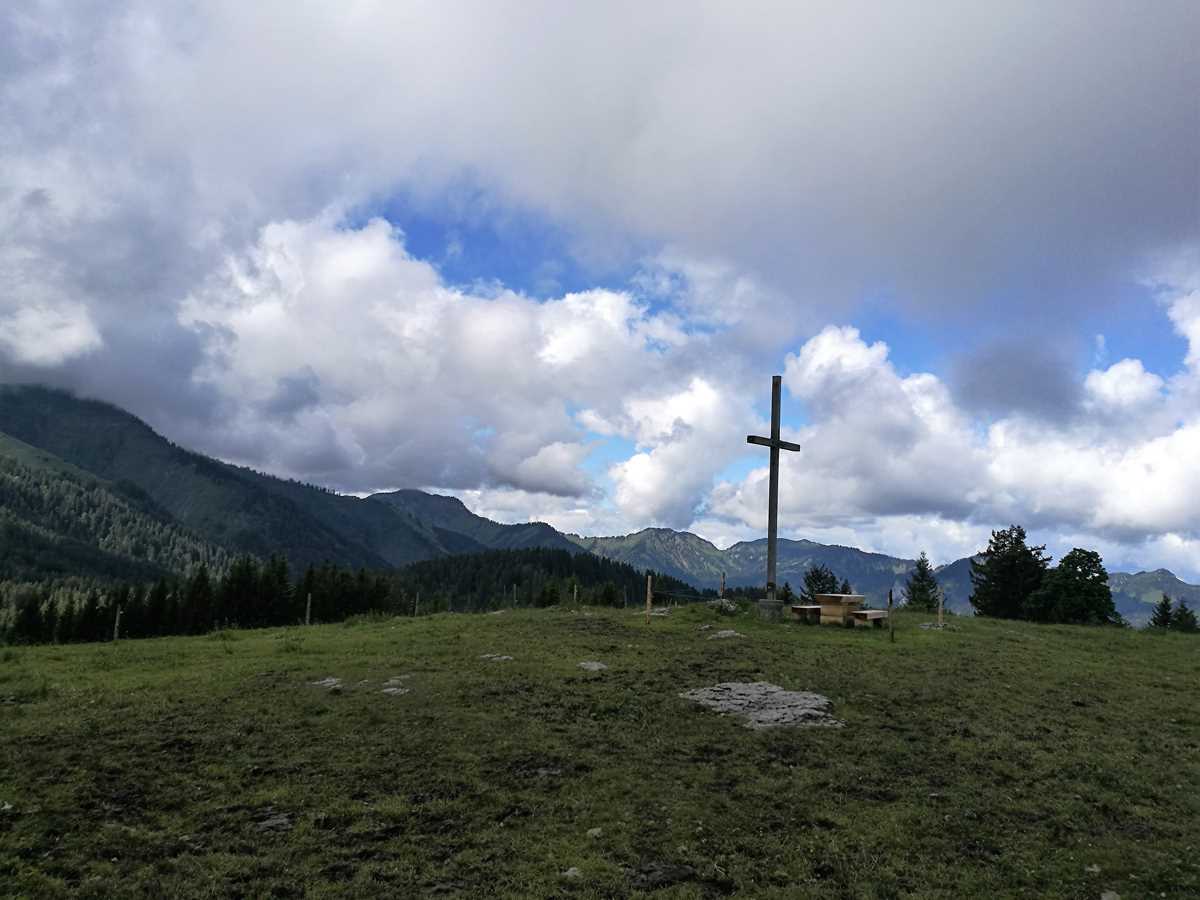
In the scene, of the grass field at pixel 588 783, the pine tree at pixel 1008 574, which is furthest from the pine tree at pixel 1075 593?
the grass field at pixel 588 783

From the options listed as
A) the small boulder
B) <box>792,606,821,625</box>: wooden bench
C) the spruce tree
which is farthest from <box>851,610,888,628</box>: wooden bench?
the spruce tree

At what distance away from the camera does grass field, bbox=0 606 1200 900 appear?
1025 centimetres

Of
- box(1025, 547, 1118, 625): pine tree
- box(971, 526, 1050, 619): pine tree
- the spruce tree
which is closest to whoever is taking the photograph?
box(1025, 547, 1118, 625): pine tree

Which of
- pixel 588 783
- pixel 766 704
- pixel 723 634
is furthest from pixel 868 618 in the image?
pixel 588 783

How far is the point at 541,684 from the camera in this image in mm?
21594

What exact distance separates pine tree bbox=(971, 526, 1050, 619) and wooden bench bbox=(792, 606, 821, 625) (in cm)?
4934

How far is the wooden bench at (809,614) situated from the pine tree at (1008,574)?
49.3 metres

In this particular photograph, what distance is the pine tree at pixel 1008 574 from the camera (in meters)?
77.5

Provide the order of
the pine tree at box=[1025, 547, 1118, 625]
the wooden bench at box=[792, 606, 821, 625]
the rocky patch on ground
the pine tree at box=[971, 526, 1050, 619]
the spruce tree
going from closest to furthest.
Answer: the rocky patch on ground, the wooden bench at box=[792, 606, 821, 625], the pine tree at box=[1025, 547, 1118, 625], the pine tree at box=[971, 526, 1050, 619], the spruce tree

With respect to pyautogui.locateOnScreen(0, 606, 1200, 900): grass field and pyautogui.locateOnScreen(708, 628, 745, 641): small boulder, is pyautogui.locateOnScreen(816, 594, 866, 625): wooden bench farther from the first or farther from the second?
pyautogui.locateOnScreen(0, 606, 1200, 900): grass field

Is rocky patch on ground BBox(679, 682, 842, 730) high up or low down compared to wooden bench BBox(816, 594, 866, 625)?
down

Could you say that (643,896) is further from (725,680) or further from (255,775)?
(725,680)

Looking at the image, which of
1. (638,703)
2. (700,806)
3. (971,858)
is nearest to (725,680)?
(638,703)

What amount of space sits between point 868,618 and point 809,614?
3.05 meters
